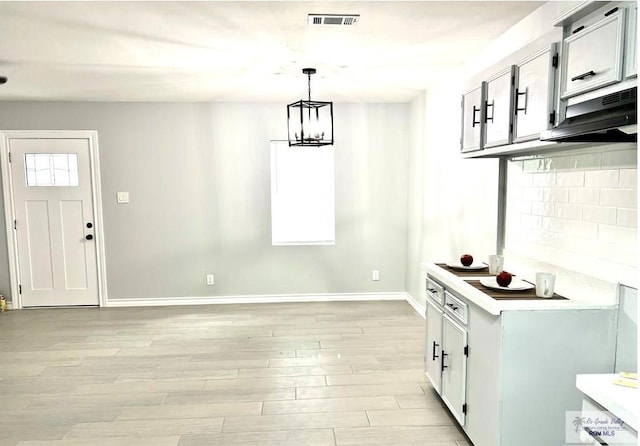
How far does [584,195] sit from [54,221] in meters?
5.55

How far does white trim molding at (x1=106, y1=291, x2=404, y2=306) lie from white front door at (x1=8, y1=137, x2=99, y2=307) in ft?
1.53

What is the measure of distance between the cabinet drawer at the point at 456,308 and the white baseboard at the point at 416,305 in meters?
2.16

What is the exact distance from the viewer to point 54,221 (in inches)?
209

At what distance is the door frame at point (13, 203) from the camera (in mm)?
5168

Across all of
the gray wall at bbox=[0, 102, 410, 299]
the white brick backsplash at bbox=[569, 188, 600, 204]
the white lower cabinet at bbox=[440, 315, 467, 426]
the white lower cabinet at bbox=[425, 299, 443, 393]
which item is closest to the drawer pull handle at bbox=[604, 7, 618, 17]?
the white brick backsplash at bbox=[569, 188, 600, 204]

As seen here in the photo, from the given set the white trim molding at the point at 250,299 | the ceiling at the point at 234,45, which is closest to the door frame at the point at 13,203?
the white trim molding at the point at 250,299

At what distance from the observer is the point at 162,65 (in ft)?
11.7

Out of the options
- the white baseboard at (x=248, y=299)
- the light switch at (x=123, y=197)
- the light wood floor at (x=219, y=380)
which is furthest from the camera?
the white baseboard at (x=248, y=299)

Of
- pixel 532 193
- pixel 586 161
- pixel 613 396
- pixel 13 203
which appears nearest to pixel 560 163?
pixel 586 161

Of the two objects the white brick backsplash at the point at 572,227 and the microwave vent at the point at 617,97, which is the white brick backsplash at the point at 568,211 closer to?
the white brick backsplash at the point at 572,227

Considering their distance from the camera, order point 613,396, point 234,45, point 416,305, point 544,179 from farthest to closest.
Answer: point 416,305, point 234,45, point 544,179, point 613,396

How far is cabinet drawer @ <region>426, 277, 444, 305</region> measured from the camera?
2.82m

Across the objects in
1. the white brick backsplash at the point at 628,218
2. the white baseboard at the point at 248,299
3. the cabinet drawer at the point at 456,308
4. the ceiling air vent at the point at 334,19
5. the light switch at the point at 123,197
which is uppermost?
the ceiling air vent at the point at 334,19

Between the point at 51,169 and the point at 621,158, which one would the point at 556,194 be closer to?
the point at 621,158
